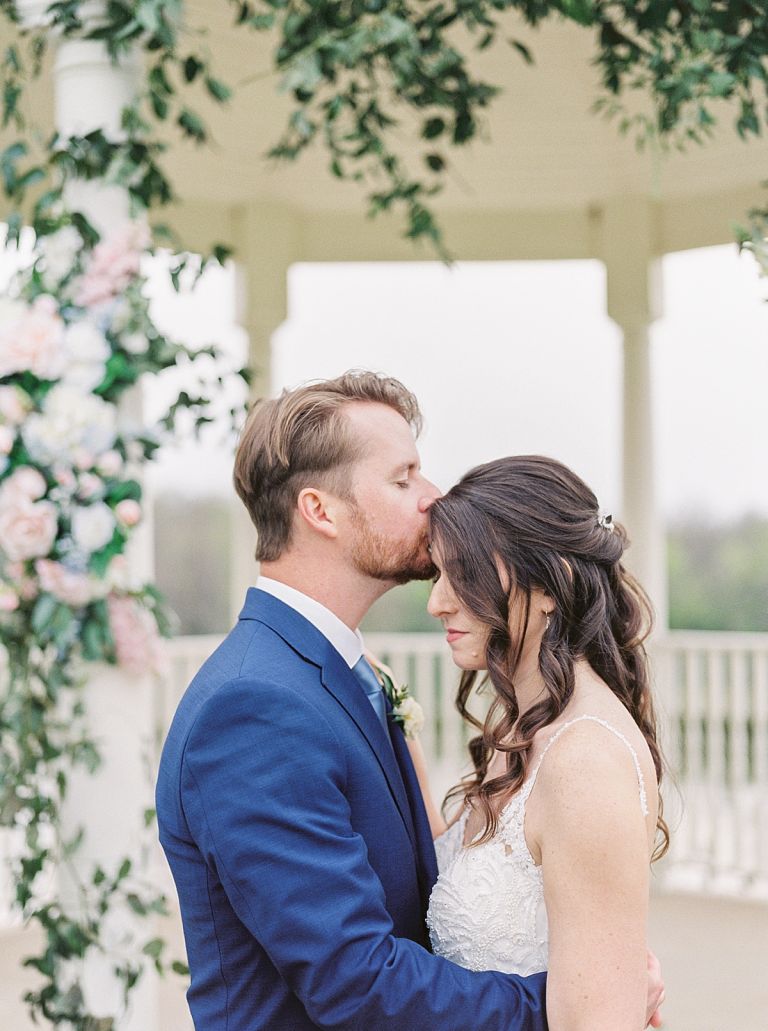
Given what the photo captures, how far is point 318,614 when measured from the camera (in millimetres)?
1839

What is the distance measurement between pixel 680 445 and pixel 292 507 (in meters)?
20.6

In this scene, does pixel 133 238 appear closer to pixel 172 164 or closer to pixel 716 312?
pixel 172 164

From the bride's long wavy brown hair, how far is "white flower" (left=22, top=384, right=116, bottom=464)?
0.97 meters

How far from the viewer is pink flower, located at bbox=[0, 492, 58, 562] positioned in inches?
98.1

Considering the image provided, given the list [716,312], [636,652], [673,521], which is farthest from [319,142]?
[673,521]

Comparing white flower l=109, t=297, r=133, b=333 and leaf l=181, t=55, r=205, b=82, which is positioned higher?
leaf l=181, t=55, r=205, b=82

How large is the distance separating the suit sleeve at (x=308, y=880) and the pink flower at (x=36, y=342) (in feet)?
3.85

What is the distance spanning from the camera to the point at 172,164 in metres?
5.40

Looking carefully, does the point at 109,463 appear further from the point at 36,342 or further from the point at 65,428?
the point at 36,342

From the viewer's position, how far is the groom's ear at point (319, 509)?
1821mm

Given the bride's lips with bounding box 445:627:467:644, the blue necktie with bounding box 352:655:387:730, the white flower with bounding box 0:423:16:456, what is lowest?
the blue necktie with bounding box 352:655:387:730

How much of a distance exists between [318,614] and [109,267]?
1.10 meters

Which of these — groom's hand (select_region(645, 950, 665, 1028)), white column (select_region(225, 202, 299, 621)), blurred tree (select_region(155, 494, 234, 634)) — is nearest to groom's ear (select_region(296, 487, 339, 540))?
groom's hand (select_region(645, 950, 665, 1028))

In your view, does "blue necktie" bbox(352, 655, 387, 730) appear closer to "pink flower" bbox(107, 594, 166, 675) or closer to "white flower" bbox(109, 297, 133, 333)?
"pink flower" bbox(107, 594, 166, 675)
